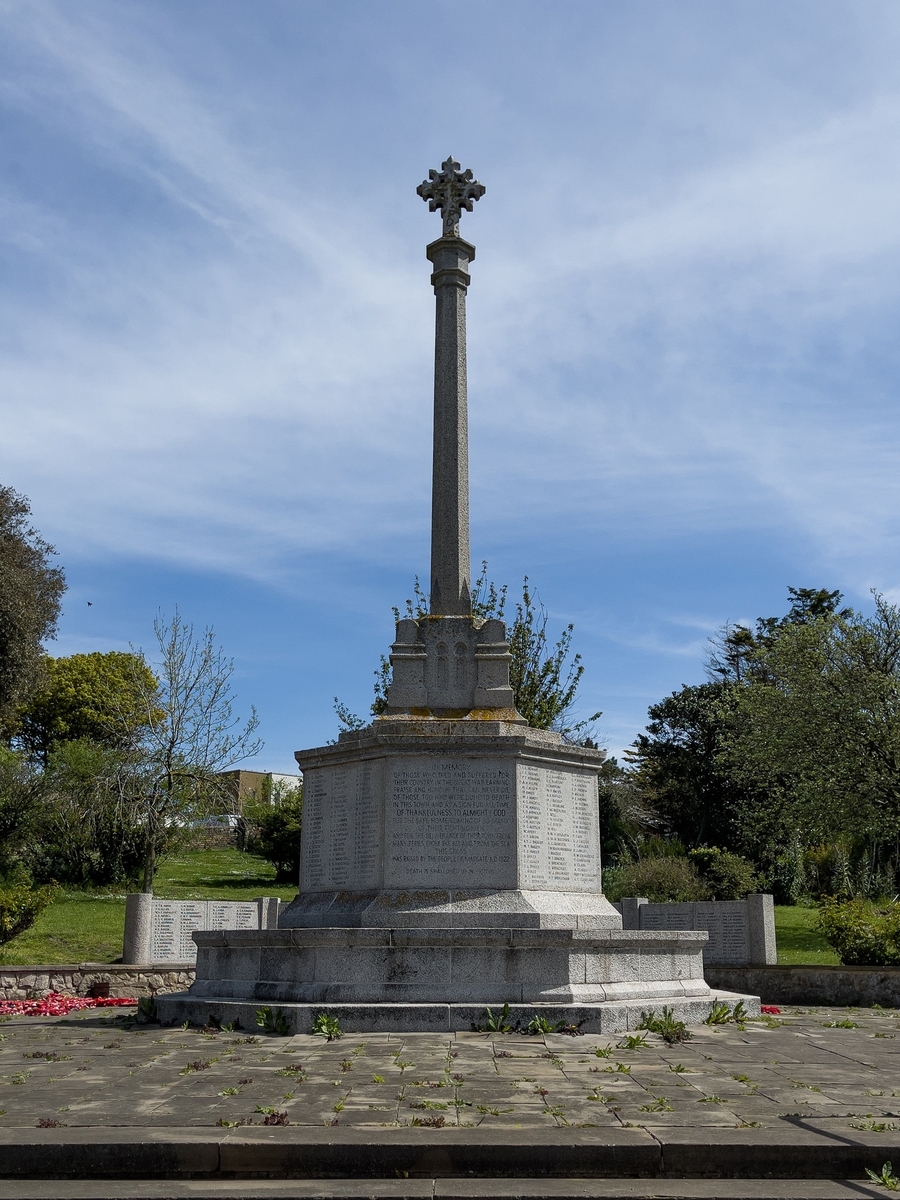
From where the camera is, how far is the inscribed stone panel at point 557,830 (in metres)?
11.3

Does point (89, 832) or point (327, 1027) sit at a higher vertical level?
point (89, 832)

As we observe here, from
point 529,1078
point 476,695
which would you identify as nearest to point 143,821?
point 476,695

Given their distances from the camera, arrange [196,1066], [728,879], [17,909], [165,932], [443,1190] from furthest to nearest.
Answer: [728,879] → [165,932] → [17,909] → [196,1066] → [443,1190]

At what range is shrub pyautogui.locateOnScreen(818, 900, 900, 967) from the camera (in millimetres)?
15586

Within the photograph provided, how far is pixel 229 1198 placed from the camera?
505 centimetres

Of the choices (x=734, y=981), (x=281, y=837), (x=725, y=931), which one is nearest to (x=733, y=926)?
(x=725, y=931)

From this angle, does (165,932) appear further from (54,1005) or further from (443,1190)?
(443,1190)

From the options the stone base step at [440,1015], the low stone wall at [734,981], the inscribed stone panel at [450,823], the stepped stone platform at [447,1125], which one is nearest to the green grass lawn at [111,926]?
the low stone wall at [734,981]

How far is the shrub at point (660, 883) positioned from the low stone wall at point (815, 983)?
7.36 meters

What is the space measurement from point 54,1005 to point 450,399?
904 centimetres

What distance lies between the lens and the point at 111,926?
826 inches

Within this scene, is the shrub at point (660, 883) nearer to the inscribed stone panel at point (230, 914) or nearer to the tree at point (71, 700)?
the inscribed stone panel at point (230, 914)

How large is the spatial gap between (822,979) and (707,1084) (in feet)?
31.3

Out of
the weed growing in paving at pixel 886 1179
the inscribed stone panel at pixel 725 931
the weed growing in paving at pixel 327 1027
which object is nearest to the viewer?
the weed growing in paving at pixel 886 1179
